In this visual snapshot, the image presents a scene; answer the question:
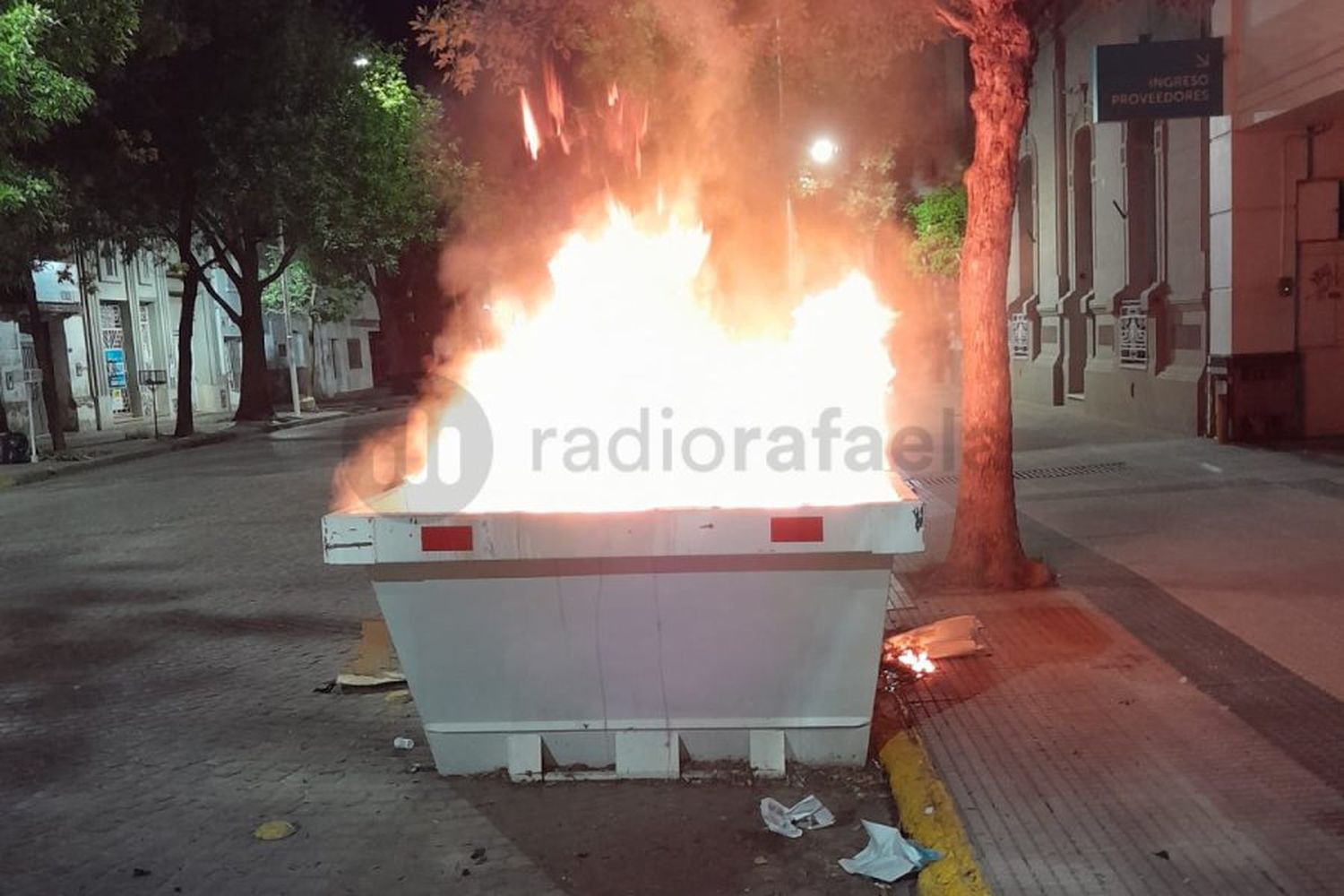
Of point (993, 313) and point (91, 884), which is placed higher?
point (993, 313)

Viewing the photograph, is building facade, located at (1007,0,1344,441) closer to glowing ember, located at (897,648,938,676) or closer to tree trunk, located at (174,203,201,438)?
glowing ember, located at (897,648,938,676)

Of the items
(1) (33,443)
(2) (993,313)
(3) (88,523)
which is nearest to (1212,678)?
(2) (993,313)

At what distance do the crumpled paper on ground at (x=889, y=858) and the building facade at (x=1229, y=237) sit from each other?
9830 mm

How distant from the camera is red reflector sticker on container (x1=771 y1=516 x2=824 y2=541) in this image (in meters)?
4.11

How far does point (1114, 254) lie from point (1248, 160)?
430 cm

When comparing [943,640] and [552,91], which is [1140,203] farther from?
[943,640]

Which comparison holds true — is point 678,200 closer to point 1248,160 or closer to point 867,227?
point 1248,160

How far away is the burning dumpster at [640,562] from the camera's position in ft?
13.6

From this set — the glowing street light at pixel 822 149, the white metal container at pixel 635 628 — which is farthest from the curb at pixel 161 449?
the white metal container at pixel 635 628

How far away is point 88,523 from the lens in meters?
12.8

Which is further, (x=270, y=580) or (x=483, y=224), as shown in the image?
(x=483, y=224)

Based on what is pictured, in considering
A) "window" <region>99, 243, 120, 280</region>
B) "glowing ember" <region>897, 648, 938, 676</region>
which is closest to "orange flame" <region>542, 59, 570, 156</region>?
"glowing ember" <region>897, 648, 938, 676</region>

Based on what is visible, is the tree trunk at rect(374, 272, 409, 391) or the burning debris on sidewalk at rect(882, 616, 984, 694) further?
the tree trunk at rect(374, 272, 409, 391)

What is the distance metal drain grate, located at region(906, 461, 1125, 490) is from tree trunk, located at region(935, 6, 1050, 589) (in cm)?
488
